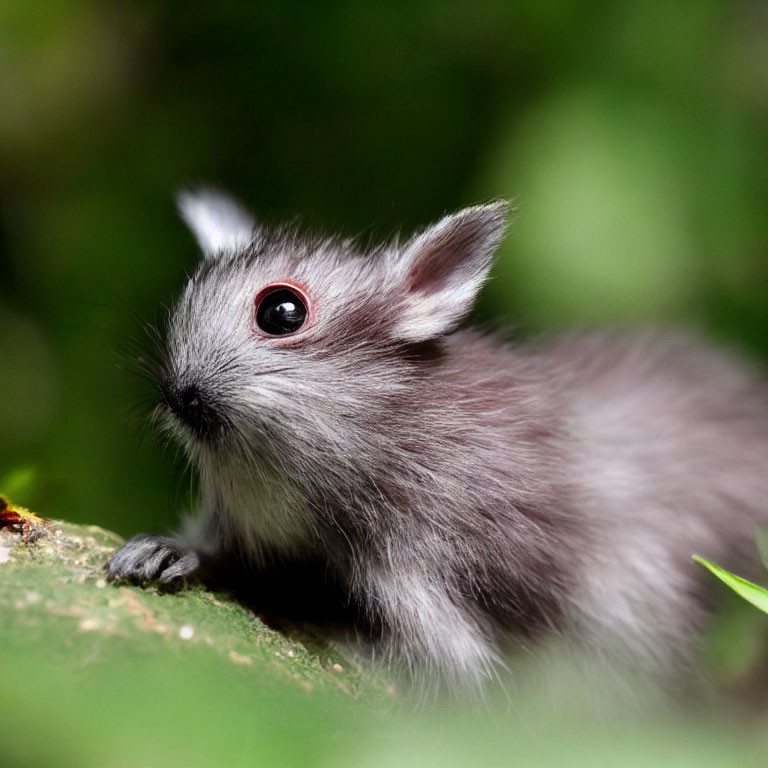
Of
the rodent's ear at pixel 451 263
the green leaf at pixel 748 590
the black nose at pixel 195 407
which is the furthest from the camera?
the rodent's ear at pixel 451 263

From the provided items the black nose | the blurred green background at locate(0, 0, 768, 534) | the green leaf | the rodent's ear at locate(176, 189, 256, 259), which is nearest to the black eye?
the black nose

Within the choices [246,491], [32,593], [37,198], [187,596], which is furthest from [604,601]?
[37,198]

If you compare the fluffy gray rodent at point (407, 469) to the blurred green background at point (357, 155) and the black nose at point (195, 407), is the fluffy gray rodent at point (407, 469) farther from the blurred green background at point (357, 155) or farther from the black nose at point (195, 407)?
the blurred green background at point (357, 155)

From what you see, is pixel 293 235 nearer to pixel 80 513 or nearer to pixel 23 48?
pixel 80 513

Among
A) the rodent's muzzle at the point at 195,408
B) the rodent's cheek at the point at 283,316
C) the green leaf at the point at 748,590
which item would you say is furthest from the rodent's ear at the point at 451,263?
the green leaf at the point at 748,590

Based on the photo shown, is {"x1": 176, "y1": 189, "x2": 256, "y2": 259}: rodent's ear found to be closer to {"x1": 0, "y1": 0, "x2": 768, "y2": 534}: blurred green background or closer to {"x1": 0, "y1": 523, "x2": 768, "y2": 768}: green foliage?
{"x1": 0, "y1": 0, "x2": 768, "y2": 534}: blurred green background

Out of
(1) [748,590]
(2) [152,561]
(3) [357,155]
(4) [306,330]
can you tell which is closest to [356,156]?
(3) [357,155]

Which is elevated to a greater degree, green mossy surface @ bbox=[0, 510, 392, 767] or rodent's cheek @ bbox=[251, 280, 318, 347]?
rodent's cheek @ bbox=[251, 280, 318, 347]

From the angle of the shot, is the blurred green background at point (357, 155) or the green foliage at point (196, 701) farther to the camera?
the blurred green background at point (357, 155)

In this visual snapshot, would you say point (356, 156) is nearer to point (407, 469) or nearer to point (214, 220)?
point (214, 220)
